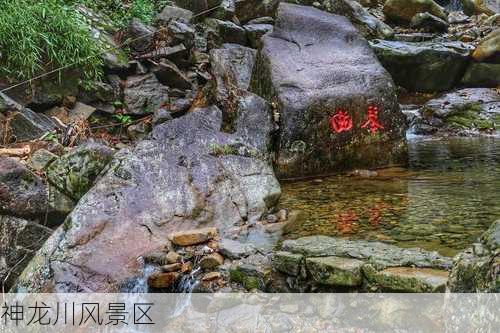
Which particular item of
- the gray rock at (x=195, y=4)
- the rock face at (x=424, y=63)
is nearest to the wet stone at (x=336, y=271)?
the rock face at (x=424, y=63)

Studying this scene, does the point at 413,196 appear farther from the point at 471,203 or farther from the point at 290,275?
the point at 290,275

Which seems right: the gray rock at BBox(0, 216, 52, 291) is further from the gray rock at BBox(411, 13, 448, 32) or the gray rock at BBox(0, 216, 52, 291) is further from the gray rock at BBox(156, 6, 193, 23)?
the gray rock at BBox(411, 13, 448, 32)

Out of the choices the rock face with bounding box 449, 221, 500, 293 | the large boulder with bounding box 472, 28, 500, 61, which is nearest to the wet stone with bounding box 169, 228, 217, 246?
the rock face with bounding box 449, 221, 500, 293

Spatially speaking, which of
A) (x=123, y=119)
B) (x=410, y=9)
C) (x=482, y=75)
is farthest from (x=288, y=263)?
(x=410, y=9)

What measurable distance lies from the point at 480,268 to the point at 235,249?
197 centimetres

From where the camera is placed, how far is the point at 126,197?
4.11 metres

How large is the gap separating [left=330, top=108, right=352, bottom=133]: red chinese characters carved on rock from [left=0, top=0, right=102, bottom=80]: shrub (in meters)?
3.57

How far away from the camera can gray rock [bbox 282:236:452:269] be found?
2.94 m

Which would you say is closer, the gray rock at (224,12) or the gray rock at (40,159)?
the gray rock at (40,159)

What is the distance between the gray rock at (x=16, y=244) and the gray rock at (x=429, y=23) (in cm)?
1315

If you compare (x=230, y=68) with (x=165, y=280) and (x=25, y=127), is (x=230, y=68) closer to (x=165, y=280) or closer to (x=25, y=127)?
(x=25, y=127)

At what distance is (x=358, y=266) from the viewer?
299cm

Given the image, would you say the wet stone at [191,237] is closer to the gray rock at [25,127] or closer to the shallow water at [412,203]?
the shallow water at [412,203]

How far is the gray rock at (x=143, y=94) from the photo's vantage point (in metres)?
7.51
